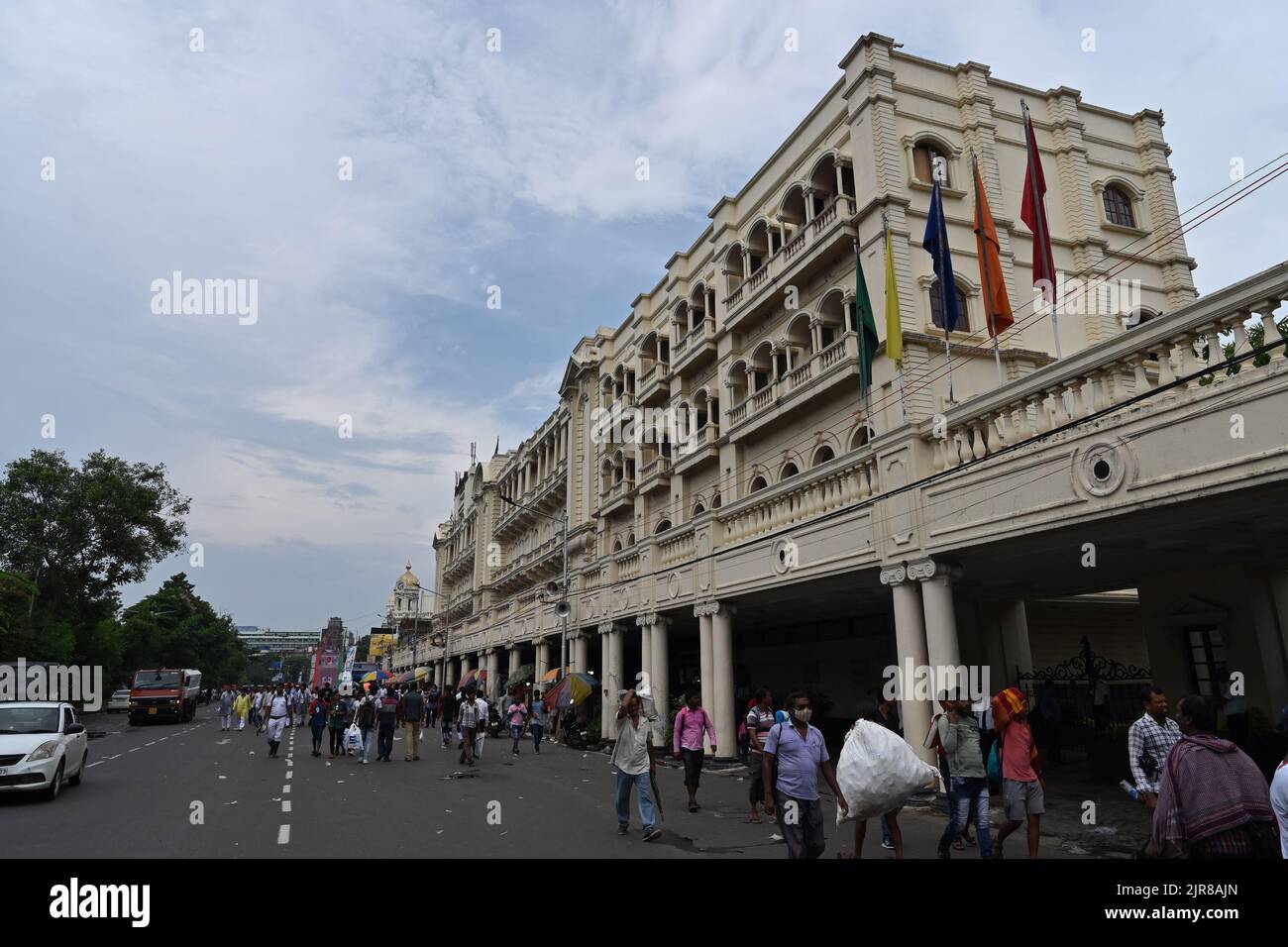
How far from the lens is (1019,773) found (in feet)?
25.9

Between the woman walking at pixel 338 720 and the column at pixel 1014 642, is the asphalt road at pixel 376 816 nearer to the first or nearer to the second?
the woman walking at pixel 338 720

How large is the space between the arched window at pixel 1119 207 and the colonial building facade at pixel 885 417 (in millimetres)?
84

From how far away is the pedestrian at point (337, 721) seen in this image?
2100 centimetres

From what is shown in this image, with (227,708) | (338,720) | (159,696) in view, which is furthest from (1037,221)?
(159,696)

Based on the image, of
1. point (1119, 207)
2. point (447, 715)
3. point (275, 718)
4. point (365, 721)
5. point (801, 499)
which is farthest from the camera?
point (447, 715)

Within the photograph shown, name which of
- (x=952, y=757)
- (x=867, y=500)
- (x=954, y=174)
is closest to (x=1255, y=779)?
(x=952, y=757)

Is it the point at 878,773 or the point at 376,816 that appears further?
the point at 376,816

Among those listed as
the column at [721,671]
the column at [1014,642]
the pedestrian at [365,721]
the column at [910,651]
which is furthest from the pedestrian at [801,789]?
the pedestrian at [365,721]

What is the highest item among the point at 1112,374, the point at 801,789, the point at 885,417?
the point at 885,417

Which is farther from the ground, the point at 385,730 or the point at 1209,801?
the point at 1209,801

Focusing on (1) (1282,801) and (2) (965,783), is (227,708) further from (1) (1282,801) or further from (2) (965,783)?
(1) (1282,801)

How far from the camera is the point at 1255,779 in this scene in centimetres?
486

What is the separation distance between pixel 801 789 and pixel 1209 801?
334 cm

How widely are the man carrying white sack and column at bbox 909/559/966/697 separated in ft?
16.1
